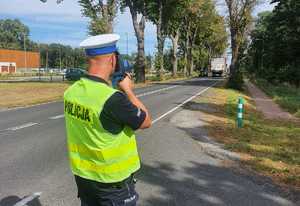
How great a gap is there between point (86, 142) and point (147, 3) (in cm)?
5256

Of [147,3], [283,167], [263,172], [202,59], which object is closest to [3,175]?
[263,172]

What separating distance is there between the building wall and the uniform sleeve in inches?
5013

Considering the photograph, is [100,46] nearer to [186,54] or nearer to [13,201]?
[13,201]

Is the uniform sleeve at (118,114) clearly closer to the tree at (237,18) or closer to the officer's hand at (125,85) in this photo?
the officer's hand at (125,85)

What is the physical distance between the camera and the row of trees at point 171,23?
47.7 m


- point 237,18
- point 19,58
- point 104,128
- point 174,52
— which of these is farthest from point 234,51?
point 19,58

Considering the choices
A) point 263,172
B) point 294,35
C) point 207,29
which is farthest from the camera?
point 207,29

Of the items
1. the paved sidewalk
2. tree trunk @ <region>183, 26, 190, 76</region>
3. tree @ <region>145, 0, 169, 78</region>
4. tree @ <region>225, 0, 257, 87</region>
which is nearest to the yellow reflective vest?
the paved sidewalk

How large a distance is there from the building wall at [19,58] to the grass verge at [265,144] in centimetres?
11450

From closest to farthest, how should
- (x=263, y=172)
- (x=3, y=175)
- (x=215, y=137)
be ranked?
1. (x=3, y=175)
2. (x=263, y=172)
3. (x=215, y=137)

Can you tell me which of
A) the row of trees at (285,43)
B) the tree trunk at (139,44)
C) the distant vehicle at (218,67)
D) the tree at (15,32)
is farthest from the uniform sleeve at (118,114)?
the tree at (15,32)

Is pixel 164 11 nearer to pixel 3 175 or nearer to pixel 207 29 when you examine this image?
pixel 207 29

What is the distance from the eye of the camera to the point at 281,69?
206ft

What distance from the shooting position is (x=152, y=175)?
27.3 ft
